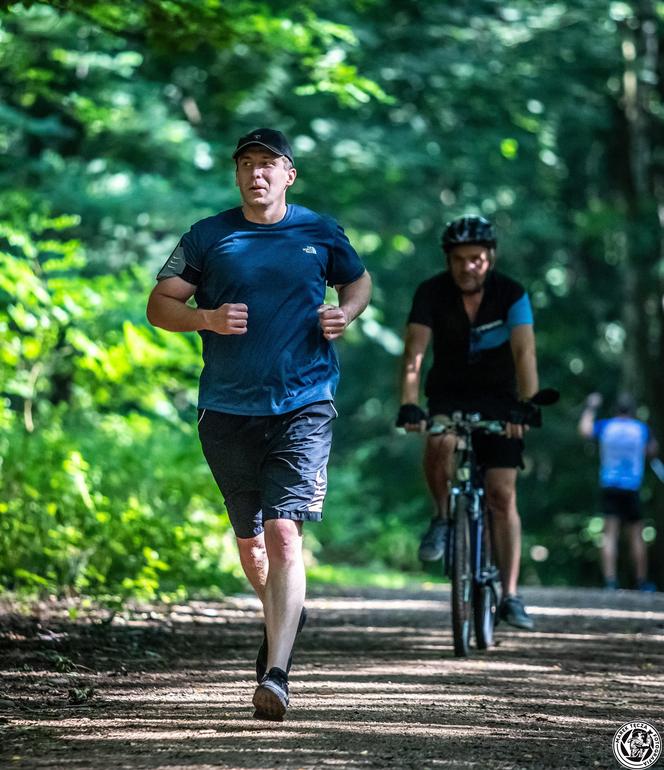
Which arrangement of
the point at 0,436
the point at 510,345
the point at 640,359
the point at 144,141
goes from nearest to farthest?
the point at 510,345 → the point at 0,436 → the point at 144,141 → the point at 640,359

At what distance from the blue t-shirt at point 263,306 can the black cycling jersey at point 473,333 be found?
229 cm

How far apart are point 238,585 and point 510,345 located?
14.9 ft

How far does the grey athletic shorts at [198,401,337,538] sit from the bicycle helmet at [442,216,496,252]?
2411 millimetres

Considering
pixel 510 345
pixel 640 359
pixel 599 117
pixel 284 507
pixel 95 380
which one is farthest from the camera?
pixel 640 359

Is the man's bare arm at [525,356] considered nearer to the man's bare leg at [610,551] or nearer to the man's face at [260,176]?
the man's face at [260,176]

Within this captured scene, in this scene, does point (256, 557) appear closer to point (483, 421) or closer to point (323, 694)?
point (323, 694)

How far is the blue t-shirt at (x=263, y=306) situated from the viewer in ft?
19.9

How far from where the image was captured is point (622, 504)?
57.9 ft

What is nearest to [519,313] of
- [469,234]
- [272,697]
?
[469,234]

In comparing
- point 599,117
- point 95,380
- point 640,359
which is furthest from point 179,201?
point 640,359

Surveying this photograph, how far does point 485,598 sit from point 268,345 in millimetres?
2905

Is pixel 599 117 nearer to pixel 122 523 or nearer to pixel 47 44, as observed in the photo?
pixel 47 44

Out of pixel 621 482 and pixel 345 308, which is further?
pixel 621 482

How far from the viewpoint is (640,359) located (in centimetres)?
2314
